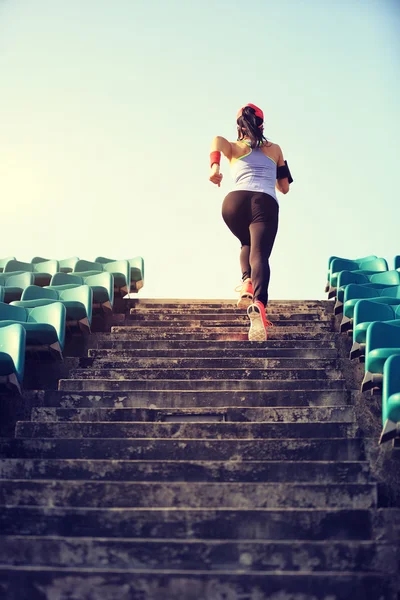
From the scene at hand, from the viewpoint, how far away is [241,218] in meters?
5.64

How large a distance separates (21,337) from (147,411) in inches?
33.6

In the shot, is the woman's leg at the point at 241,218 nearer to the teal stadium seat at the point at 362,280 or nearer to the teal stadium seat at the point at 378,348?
the teal stadium seat at the point at 362,280

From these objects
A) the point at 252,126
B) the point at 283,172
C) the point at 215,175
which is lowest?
the point at 215,175

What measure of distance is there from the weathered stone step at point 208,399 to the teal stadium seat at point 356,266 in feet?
12.0

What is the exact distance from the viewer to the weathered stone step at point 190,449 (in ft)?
11.7

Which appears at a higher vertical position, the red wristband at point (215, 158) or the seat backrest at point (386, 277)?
the red wristband at point (215, 158)

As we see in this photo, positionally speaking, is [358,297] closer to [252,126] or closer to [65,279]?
[252,126]

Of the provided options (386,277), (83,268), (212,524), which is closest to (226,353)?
(212,524)

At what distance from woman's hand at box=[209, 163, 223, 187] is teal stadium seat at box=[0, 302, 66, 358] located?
131 centimetres

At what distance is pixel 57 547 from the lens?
297cm

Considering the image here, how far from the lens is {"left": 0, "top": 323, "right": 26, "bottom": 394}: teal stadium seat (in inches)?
160

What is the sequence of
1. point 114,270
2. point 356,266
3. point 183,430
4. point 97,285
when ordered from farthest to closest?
point 356,266 → point 114,270 → point 97,285 → point 183,430

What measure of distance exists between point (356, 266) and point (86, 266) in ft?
8.94

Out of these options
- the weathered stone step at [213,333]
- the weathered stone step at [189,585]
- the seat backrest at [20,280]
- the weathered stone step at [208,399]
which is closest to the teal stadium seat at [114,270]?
the seat backrest at [20,280]
